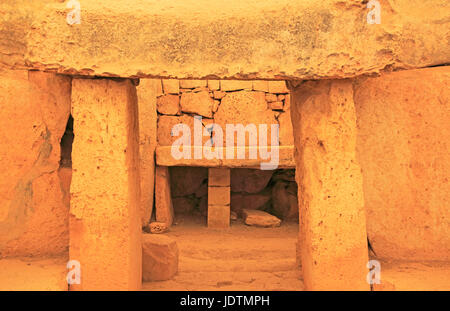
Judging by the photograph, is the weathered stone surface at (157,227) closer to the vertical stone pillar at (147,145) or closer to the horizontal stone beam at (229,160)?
the vertical stone pillar at (147,145)

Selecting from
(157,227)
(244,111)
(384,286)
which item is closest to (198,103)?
(244,111)

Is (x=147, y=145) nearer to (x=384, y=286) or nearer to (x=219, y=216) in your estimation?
(x=219, y=216)

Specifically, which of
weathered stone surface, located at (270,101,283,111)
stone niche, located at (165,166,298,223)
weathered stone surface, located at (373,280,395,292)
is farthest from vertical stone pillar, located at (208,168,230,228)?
weathered stone surface, located at (373,280,395,292)

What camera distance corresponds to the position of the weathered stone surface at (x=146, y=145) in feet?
18.7

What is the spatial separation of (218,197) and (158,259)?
2928 millimetres

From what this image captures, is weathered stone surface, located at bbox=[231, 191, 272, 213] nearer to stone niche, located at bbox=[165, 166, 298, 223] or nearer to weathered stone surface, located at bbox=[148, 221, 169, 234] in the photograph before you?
stone niche, located at bbox=[165, 166, 298, 223]

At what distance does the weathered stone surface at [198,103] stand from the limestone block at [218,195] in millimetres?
1338

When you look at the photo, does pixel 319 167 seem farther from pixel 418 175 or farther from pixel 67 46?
pixel 67 46

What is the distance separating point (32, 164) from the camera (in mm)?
2727

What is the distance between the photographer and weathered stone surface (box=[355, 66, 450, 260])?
9.23ft

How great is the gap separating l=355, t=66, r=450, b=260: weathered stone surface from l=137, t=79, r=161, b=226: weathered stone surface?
11.6 ft

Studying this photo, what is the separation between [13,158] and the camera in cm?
268
